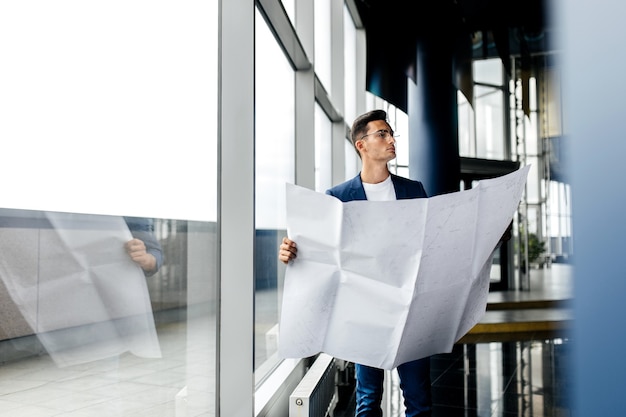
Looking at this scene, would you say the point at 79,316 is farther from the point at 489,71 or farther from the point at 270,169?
the point at 489,71

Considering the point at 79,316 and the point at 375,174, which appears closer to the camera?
the point at 79,316

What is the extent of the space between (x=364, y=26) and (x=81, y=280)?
6.37 metres

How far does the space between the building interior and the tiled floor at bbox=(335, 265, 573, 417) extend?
0.10 feet

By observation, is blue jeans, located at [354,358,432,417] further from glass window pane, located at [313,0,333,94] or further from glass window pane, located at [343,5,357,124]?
glass window pane, located at [343,5,357,124]

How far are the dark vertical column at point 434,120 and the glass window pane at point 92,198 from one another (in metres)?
3.39

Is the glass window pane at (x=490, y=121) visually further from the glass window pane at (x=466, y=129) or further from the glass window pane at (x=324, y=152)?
the glass window pane at (x=324, y=152)

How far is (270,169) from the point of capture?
A: 338 cm

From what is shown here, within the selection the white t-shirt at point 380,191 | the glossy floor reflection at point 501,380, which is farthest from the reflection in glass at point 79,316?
the glossy floor reflection at point 501,380

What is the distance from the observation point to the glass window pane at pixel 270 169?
9.90 ft

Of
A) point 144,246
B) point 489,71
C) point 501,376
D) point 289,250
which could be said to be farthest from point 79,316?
point 489,71

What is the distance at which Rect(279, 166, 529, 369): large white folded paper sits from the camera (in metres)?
1.11

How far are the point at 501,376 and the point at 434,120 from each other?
2.44 meters

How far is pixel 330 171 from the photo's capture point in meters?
5.10

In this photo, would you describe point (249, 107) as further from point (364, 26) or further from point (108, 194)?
point (364, 26)
